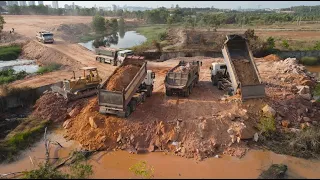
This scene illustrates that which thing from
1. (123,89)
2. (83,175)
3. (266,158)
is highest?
(123,89)

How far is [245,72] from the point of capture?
58.0 feet

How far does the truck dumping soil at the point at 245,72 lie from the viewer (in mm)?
17025

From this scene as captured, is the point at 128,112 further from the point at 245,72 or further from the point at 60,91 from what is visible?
the point at 245,72

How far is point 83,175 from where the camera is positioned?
10070 mm

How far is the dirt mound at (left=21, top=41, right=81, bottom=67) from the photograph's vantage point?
2944 centimetres

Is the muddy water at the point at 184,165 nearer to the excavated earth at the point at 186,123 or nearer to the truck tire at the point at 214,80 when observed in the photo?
the excavated earth at the point at 186,123

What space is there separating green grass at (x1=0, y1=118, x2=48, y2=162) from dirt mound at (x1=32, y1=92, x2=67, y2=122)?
571mm

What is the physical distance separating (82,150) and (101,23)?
41714 mm

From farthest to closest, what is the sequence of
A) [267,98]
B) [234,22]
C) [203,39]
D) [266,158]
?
[234,22], [203,39], [267,98], [266,158]

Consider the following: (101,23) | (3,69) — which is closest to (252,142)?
(3,69)

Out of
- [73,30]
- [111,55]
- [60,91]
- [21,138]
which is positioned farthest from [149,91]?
[73,30]

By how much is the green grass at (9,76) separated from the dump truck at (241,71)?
1552cm

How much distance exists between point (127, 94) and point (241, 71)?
7.10 m

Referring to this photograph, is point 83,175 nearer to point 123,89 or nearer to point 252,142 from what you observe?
point 123,89
